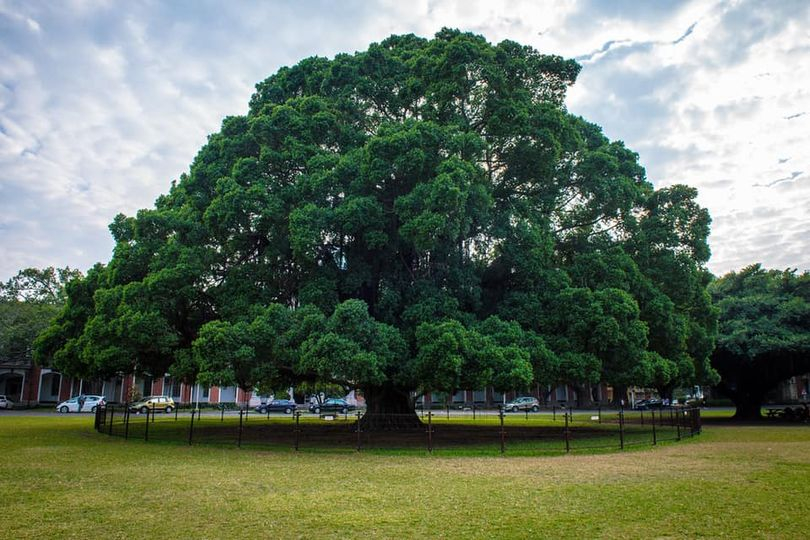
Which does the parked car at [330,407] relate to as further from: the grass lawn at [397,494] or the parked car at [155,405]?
the grass lawn at [397,494]

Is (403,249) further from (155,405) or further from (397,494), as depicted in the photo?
(155,405)

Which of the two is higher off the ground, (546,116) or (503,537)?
(546,116)

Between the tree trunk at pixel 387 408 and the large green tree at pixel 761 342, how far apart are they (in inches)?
748

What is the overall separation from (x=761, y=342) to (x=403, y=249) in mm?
21357

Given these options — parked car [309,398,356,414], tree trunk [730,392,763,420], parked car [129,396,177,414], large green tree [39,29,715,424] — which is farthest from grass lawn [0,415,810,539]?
parked car [309,398,356,414]

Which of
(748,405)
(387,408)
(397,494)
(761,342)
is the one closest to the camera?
(397,494)

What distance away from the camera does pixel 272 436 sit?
854 inches

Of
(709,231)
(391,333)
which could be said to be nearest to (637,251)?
(709,231)

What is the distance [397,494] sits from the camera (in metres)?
10.0

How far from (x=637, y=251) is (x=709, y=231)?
3762 millimetres

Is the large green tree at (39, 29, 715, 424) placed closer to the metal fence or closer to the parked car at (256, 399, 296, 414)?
the metal fence

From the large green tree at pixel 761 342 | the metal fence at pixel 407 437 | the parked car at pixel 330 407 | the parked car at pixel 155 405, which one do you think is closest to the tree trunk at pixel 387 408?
the metal fence at pixel 407 437

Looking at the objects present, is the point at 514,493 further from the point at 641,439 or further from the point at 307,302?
the point at 641,439

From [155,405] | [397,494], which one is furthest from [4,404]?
[397,494]
